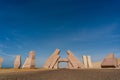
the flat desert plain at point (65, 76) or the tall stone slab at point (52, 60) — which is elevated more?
the tall stone slab at point (52, 60)

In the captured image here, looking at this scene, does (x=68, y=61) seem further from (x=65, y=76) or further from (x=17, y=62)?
(x=65, y=76)

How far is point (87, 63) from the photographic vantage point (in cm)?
3428

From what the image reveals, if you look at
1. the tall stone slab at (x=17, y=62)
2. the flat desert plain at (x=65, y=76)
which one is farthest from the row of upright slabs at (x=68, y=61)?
A: the flat desert plain at (x=65, y=76)

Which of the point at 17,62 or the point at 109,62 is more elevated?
the point at 17,62

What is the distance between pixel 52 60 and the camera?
31656mm

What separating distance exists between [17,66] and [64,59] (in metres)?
11.1

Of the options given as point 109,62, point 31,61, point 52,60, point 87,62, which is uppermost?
point 52,60

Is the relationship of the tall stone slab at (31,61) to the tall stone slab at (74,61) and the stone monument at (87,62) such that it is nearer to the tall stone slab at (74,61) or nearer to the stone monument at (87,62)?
the tall stone slab at (74,61)

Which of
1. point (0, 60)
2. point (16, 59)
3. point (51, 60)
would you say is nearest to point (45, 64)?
point (51, 60)

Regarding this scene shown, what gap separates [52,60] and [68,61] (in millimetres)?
3859

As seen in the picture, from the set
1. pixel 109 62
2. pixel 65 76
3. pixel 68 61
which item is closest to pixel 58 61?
pixel 68 61

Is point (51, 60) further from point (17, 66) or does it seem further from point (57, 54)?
point (17, 66)

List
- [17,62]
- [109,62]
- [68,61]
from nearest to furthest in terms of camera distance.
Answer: [17,62]
[109,62]
[68,61]

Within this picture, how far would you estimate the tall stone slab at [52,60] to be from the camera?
102 feet
